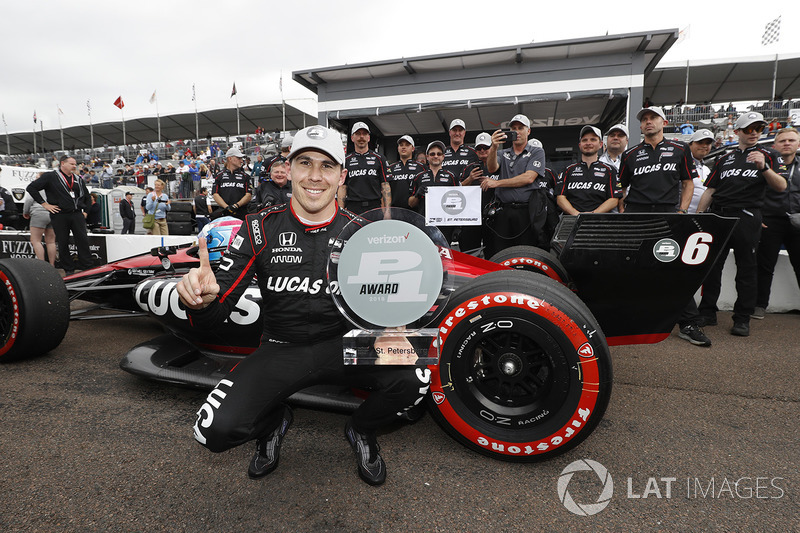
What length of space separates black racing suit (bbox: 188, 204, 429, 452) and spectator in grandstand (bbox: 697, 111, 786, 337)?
368 cm

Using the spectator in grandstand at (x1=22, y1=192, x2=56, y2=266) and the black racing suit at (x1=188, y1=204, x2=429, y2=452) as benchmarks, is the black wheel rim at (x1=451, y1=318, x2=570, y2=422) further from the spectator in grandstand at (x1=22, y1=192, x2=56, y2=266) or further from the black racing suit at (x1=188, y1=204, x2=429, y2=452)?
the spectator in grandstand at (x1=22, y1=192, x2=56, y2=266)

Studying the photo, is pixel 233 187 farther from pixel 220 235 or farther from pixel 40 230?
pixel 220 235

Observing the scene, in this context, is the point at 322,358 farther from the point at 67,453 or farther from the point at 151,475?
the point at 67,453

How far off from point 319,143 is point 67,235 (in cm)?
678

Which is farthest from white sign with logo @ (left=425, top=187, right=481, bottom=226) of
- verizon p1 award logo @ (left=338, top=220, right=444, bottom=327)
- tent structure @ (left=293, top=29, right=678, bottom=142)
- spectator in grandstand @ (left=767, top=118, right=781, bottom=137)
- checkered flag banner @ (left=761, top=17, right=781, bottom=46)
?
checkered flag banner @ (left=761, top=17, right=781, bottom=46)

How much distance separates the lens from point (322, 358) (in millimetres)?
1865

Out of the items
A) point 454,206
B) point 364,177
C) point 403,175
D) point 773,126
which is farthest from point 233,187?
point 773,126

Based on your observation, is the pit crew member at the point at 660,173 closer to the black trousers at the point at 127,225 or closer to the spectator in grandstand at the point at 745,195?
the spectator in grandstand at the point at 745,195

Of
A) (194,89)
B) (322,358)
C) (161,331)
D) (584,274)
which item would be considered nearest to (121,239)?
(161,331)

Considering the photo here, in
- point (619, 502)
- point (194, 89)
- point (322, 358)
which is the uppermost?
point (194, 89)

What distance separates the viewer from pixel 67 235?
6.64 meters

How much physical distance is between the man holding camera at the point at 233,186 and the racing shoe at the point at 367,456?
577 centimetres

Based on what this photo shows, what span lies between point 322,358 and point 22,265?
2.58 meters

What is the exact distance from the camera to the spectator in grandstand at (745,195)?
393 centimetres
